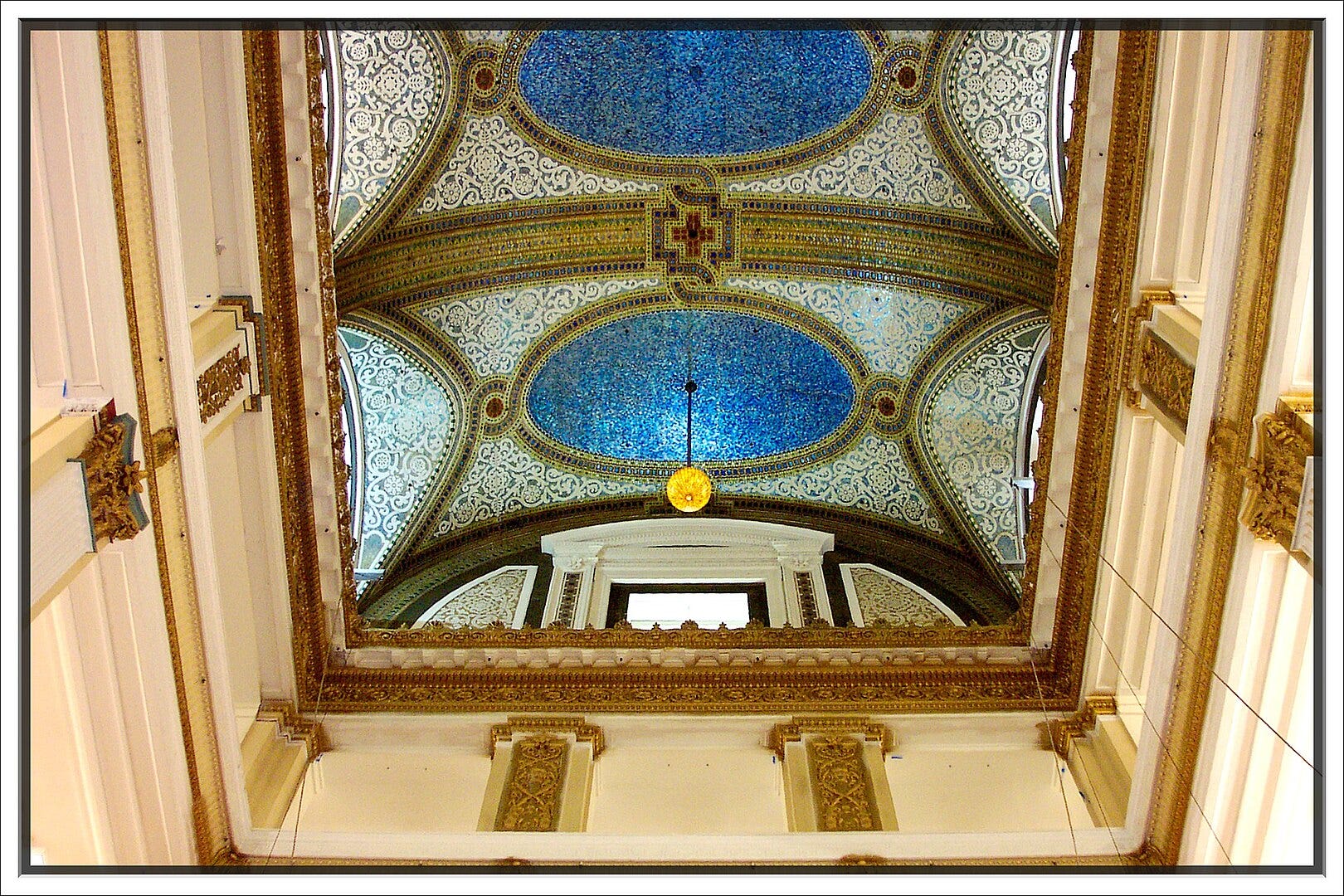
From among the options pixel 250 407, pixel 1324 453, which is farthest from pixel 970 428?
pixel 1324 453

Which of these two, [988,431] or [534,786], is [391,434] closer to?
[534,786]

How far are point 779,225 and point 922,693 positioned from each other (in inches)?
151

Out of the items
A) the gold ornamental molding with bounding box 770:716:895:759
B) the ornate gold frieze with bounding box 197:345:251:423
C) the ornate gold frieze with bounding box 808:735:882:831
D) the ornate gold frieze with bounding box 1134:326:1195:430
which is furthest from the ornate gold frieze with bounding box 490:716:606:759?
the ornate gold frieze with bounding box 1134:326:1195:430

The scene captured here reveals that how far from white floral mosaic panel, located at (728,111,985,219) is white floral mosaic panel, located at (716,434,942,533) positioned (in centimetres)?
194

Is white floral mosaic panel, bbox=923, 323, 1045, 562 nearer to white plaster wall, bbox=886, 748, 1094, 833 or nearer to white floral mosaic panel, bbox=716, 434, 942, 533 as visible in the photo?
white floral mosaic panel, bbox=716, 434, 942, 533

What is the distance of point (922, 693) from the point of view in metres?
6.61

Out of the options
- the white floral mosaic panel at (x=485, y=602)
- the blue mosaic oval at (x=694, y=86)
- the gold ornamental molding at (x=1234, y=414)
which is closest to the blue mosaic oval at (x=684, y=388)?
the white floral mosaic panel at (x=485, y=602)

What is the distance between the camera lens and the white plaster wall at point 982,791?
609cm

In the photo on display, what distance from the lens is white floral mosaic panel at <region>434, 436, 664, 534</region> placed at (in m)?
9.04

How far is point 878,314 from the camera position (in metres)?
8.86

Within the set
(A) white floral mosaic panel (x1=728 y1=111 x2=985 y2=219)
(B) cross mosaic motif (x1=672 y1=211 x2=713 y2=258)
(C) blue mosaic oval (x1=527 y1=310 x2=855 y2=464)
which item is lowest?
(C) blue mosaic oval (x1=527 y1=310 x2=855 y2=464)

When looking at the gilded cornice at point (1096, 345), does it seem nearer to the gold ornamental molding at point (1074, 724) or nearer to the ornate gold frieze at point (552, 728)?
the gold ornamental molding at point (1074, 724)

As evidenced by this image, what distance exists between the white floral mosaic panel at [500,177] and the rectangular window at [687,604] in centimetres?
298

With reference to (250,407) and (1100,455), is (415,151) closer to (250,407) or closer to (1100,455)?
(250,407)
